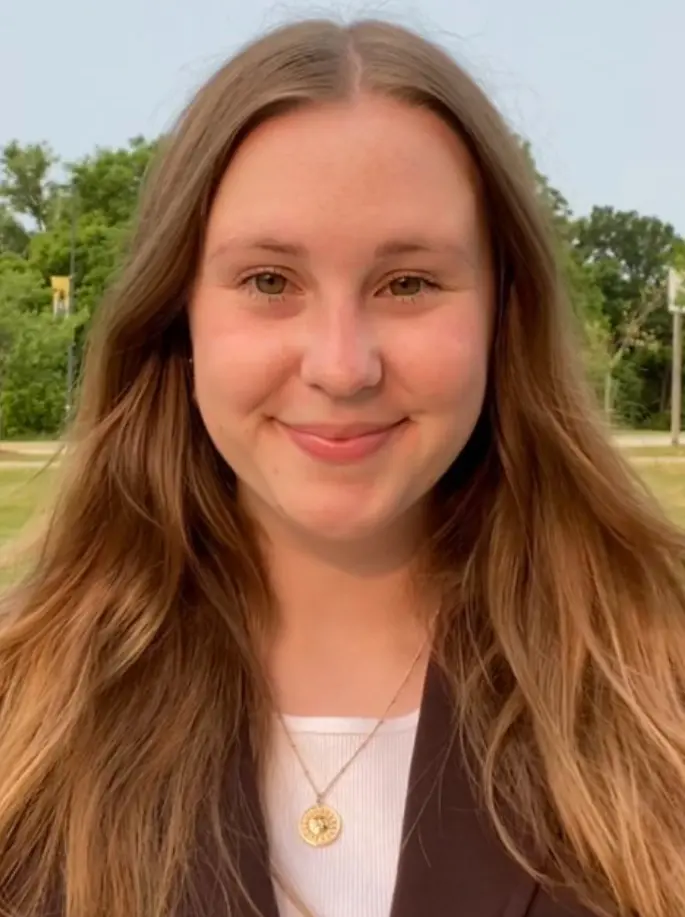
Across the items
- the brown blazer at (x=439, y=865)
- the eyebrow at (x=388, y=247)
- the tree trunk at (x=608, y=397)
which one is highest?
the eyebrow at (x=388, y=247)

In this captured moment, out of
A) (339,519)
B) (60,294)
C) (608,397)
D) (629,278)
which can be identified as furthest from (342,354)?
(629,278)

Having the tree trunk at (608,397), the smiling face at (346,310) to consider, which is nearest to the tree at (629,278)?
the tree trunk at (608,397)

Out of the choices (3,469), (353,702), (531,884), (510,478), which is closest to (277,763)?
(353,702)

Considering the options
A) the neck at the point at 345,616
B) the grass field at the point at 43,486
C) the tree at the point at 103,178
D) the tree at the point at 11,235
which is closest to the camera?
the neck at the point at 345,616

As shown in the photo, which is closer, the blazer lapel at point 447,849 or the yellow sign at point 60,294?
the blazer lapel at point 447,849

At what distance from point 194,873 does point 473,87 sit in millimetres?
717

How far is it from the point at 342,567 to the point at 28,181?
2.58 meters

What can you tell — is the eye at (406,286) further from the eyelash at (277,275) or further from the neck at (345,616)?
the neck at (345,616)

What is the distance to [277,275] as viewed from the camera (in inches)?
34.1

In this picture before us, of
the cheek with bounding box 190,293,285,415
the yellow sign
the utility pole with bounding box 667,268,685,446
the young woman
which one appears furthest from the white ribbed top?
the yellow sign

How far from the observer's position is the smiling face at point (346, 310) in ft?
2.77

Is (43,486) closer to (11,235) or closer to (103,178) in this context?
(103,178)

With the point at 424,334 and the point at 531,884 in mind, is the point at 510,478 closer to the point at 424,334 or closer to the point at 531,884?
the point at 424,334

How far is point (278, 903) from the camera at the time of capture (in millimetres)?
869
